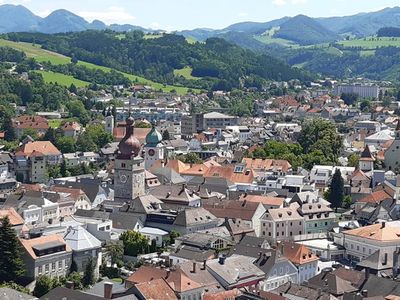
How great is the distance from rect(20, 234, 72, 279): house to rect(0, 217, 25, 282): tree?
0.74m

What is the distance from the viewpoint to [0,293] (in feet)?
134

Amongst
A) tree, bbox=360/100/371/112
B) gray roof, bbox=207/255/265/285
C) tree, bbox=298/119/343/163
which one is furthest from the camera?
tree, bbox=360/100/371/112

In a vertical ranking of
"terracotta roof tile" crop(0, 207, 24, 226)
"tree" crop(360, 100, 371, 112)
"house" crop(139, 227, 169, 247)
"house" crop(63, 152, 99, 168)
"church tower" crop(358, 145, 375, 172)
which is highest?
"terracotta roof tile" crop(0, 207, 24, 226)

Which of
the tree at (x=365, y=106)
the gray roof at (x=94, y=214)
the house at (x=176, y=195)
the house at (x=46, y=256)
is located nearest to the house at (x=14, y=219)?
the gray roof at (x=94, y=214)

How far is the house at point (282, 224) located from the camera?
2454 inches

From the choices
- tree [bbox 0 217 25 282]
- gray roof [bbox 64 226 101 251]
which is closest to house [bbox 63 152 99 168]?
gray roof [bbox 64 226 101 251]

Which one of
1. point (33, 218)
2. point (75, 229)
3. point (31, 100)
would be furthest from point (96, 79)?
point (75, 229)

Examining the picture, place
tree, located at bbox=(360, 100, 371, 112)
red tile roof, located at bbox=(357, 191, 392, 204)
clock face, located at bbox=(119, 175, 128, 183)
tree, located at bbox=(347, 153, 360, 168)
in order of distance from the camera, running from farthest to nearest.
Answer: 1. tree, located at bbox=(360, 100, 371, 112)
2. tree, located at bbox=(347, 153, 360, 168)
3. red tile roof, located at bbox=(357, 191, 392, 204)
4. clock face, located at bbox=(119, 175, 128, 183)

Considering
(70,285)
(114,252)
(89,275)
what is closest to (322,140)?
(114,252)

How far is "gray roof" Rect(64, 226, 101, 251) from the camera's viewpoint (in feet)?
165

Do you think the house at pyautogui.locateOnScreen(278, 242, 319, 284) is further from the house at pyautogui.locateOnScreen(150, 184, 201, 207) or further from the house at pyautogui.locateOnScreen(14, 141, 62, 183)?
the house at pyautogui.locateOnScreen(14, 141, 62, 183)

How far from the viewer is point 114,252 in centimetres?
5322

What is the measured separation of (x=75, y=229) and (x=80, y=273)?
3293mm

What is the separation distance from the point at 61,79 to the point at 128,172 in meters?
119
